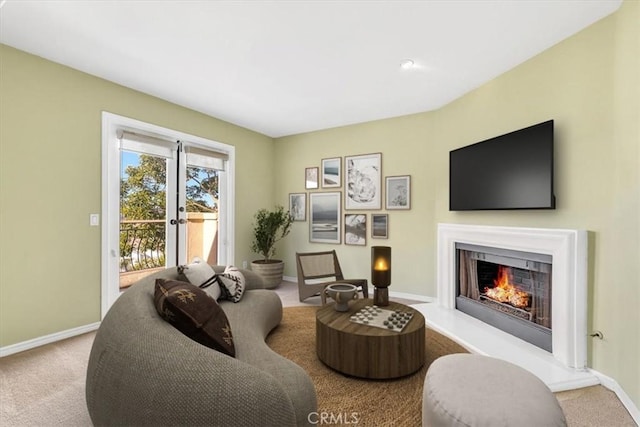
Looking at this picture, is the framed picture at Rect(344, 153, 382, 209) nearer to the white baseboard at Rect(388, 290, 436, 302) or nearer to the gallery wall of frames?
the gallery wall of frames

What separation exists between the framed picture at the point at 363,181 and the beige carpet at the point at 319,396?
2.43 metres

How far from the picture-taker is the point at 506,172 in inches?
113

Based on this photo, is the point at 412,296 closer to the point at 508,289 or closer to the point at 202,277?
the point at 508,289

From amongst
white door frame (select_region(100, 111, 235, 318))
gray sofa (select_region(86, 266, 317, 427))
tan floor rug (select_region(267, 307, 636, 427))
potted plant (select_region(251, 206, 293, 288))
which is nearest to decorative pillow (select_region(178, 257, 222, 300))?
tan floor rug (select_region(267, 307, 636, 427))

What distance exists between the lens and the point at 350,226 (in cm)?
475

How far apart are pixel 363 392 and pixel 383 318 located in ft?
1.87

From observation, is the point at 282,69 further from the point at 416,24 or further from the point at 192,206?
the point at 192,206

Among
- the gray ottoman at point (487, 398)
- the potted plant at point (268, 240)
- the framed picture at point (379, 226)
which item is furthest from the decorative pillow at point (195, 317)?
the framed picture at point (379, 226)

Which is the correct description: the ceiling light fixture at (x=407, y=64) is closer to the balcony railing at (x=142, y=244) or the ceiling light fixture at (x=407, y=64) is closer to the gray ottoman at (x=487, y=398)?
the gray ottoman at (x=487, y=398)

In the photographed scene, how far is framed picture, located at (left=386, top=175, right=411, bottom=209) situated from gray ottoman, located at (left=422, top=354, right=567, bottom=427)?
9.65 ft

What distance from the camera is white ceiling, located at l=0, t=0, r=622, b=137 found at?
2076 millimetres

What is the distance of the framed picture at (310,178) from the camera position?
5078 mm

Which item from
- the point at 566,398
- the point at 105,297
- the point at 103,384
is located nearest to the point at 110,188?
the point at 105,297

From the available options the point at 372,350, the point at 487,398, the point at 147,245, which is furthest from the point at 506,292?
the point at 147,245
